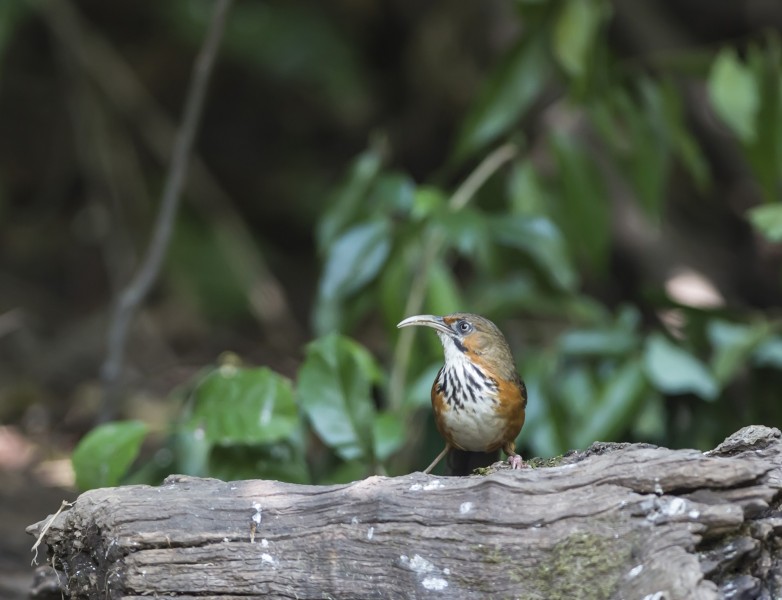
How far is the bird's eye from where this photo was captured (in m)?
4.02

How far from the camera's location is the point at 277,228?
10422mm

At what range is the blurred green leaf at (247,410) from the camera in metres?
4.28

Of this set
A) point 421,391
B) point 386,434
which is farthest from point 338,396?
point 421,391

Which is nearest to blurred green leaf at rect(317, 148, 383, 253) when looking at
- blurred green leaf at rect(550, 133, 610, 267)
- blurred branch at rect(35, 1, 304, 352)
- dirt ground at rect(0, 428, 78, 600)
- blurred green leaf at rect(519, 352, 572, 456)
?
blurred green leaf at rect(550, 133, 610, 267)

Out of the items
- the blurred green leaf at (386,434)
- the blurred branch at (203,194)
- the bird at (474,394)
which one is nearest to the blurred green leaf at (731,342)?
the bird at (474,394)

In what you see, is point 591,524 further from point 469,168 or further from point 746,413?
point 469,168

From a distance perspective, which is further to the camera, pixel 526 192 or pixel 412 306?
pixel 526 192

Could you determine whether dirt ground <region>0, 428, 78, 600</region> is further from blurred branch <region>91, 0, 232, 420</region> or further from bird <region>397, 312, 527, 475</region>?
bird <region>397, 312, 527, 475</region>

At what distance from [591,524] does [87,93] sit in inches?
261

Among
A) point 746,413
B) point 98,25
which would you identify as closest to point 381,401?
point 746,413

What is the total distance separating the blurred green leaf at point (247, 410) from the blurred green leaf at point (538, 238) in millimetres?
1445

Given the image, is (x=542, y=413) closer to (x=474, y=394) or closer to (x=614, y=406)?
(x=614, y=406)

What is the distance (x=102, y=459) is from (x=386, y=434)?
1202 mm

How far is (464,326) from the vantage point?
13.2 feet
